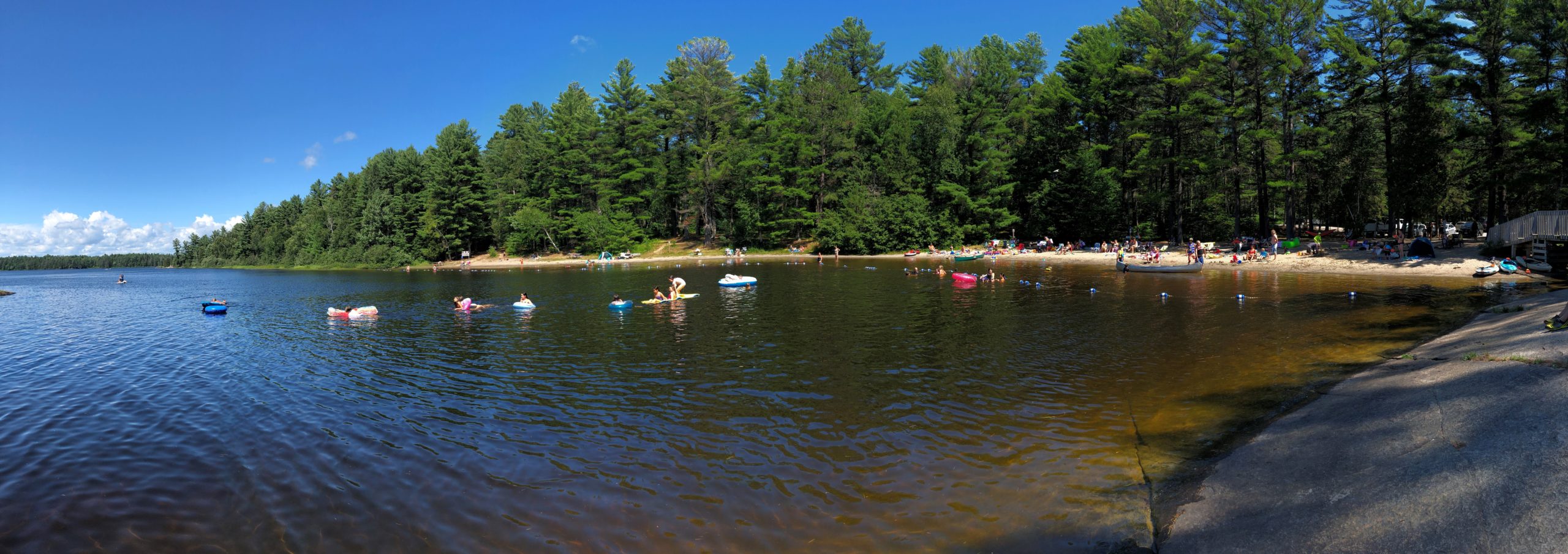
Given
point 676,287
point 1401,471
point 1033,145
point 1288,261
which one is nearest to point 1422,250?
point 1288,261

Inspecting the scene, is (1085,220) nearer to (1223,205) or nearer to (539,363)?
(1223,205)

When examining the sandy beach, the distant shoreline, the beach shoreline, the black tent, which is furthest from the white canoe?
the beach shoreline

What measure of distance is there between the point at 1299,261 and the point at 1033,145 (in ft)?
101

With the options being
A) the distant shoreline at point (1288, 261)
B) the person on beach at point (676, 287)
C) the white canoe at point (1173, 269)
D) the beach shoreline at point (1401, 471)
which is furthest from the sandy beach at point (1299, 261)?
the person on beach at point (676, 287)

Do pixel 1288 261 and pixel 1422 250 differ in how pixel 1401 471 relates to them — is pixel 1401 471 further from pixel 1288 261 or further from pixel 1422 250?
pixel 1288 261

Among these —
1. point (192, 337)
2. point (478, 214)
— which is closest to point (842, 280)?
point (192, 337)

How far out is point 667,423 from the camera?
1201 centimetres

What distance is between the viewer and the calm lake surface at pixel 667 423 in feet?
26.0

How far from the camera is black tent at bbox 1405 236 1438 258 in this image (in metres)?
36.4

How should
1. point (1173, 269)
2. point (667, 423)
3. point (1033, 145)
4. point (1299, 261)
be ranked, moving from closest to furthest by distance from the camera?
point (667, 423), point (1173, 269), point (1299, 261), point (1033, 145)

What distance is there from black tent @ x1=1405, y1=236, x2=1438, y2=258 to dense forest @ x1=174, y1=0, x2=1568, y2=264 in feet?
14.3

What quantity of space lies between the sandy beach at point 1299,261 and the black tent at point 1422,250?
557 millimetres

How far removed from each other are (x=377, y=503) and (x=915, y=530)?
7.25 m

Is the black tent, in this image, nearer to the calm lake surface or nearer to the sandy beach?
the sandy beach
